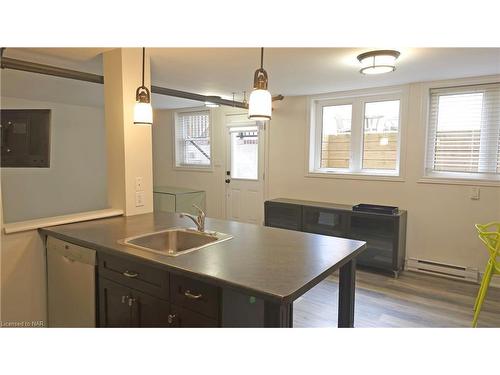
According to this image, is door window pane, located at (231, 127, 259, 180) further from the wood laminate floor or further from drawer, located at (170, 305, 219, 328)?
drawer, located at (170, 305, 219, 328)

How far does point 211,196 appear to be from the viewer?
5844 mm

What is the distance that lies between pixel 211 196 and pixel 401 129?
3.24 meters

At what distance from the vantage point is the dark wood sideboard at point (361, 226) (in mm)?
3705

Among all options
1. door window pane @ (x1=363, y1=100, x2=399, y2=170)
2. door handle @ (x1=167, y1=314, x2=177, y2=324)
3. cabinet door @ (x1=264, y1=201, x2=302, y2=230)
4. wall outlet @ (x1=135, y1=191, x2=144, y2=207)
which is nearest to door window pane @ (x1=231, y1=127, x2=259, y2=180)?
cabinet door @ (x1=264, y1=201, x2=302, y2=230)

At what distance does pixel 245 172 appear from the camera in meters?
5.44

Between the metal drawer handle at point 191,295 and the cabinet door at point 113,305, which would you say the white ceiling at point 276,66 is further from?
the metal drawer handle at point 191,295

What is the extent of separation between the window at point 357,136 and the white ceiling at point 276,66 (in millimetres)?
330

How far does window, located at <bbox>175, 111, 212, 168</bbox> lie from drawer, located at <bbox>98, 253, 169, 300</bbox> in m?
3.99

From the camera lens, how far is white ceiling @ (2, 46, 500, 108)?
104 inches
